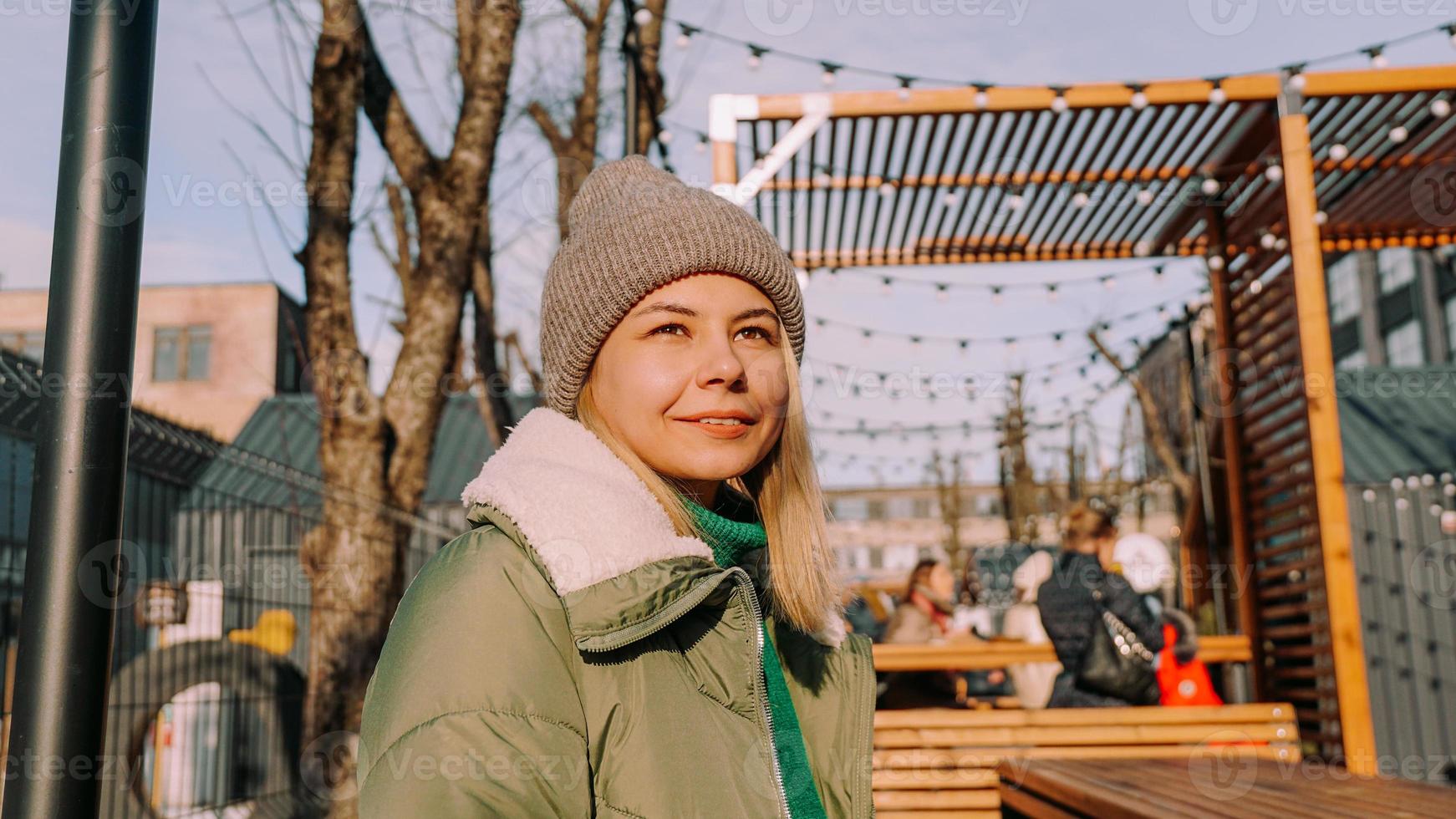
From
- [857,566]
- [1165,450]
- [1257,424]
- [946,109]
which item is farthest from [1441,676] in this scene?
[857,566]

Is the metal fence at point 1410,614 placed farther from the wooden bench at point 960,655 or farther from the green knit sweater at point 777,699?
the green knit sweater at point 777,699

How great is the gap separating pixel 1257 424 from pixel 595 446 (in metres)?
7.41

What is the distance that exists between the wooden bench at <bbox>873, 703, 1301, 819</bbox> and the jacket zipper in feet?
11.6

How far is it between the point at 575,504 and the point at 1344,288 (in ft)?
111

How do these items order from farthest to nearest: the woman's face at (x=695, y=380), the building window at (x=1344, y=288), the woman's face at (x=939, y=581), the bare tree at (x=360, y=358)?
the building window at (x=1344, y=288), the woman's face at (x=939, y=581), the bare tree at (x=360, y=358), the woman's face at (x=695, y=380)

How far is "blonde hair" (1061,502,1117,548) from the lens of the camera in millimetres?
6176

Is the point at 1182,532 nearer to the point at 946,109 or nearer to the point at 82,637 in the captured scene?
the point at 946,109

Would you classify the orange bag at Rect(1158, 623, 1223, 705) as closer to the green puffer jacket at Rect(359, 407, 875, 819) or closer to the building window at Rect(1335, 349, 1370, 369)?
the green puffer jacket at Rect(359, 407, 875, 819)

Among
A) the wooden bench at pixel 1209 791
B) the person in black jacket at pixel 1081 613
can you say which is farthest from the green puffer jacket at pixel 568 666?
the person in black jacket at pixel 1081 613

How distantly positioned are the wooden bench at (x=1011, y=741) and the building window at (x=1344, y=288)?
92.8 feet

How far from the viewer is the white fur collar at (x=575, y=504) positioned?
1.35 m

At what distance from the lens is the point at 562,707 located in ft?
4.14

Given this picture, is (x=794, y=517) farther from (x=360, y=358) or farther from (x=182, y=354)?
(x=182, y=354)

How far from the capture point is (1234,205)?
25.9 feet
